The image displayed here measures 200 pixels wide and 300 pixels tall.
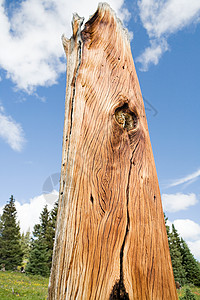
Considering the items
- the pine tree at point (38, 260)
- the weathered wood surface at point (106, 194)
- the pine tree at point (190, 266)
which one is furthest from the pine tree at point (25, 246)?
the weathered wood surface at point (106, 194)

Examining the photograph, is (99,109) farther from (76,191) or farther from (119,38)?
(119,38)

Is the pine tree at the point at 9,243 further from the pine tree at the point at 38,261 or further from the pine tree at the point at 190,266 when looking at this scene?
the pine tree at the point at 190,266

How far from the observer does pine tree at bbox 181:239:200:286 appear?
89.1 ft

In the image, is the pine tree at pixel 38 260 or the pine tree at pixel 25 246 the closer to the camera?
the pine tree at pixel 38 260

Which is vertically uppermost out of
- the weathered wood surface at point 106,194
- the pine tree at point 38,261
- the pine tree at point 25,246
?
the pine tree at point 25,246

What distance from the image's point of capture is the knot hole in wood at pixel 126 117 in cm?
121

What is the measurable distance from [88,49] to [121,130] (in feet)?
2.15

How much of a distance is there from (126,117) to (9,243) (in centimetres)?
2964

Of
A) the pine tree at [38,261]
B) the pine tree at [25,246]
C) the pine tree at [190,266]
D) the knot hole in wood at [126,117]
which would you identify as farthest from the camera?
the pine tree at [25,246]

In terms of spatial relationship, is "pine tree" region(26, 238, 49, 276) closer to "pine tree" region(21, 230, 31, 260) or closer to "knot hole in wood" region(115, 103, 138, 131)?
"pine tree" region(21, 230, 31, 260)

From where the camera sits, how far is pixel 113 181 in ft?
3.36

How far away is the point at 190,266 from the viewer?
2825 centimetres

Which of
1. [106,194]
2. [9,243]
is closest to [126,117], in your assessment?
[106,194]

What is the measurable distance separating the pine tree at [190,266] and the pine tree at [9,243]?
73.7 feet
